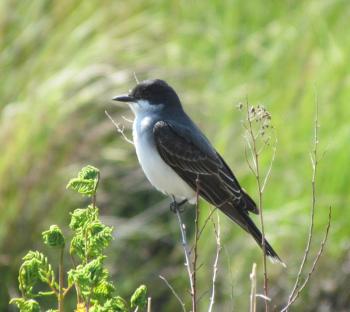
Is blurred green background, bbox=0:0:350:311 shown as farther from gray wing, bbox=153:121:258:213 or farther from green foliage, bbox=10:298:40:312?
green foliage, bbox=10:298:40:312

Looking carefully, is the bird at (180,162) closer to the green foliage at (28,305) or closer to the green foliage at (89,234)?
the green foliage at (89,234)

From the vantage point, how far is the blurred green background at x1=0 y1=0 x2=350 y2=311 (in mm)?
6566

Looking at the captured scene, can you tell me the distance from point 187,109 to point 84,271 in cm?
468

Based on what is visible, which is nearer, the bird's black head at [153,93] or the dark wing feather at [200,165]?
the dark wing feather at [200,165]

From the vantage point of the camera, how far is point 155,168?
5051 millimetres

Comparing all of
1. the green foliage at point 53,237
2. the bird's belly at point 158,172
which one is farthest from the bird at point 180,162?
the green foliage at point 53,237

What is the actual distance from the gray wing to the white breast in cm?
3

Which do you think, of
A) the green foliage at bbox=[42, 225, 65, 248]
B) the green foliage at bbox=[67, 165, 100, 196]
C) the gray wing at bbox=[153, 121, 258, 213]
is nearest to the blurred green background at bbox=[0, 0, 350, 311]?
the gray wing at bbox=[153, 121, 258, 213]

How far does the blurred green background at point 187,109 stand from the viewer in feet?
21.5

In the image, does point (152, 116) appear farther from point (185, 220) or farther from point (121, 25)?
point (121, 25)

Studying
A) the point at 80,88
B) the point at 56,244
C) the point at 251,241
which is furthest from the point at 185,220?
the point at 56,244

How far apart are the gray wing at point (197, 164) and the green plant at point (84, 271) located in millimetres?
2373

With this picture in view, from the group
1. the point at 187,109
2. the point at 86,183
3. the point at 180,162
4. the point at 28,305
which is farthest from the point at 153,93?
the point at 28,305

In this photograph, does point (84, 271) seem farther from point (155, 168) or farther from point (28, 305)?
point (155, 168)
